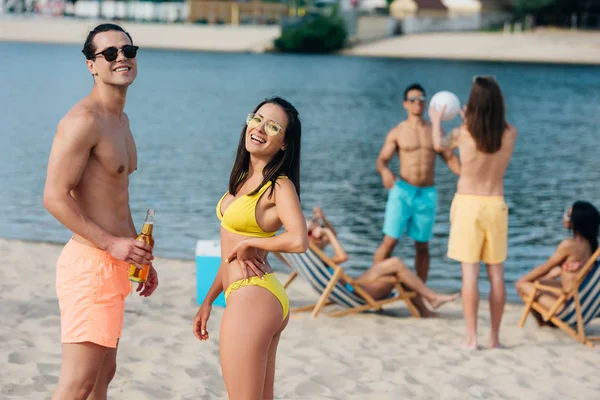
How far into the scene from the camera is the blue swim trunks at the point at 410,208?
8812 mm

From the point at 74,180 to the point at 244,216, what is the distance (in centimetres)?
70

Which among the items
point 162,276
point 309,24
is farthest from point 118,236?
point 309,24

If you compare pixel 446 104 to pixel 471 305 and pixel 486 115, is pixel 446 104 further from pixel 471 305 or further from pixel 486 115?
pixel 471 305

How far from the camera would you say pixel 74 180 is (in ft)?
12.8

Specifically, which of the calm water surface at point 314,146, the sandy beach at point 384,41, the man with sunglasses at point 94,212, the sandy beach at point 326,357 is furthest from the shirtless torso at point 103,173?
the sandy beach at point 384,41

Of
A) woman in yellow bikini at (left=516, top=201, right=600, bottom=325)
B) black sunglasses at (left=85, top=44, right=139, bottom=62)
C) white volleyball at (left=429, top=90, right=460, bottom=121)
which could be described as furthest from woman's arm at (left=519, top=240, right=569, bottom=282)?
black sunglasses at (left=85, top=44, right=139, bottom=62)

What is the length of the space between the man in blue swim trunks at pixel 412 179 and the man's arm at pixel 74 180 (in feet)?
16.4

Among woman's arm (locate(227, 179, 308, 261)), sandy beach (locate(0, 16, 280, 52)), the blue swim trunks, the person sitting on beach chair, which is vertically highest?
woman's arm (locate(227, 179, 308, 261))

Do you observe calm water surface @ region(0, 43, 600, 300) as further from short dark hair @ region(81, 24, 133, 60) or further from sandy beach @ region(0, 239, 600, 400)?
short dark hair @ region(81, 24, 133, 60)

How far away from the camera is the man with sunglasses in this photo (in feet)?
12.8

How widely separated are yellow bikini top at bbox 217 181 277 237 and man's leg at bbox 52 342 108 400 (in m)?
0.75

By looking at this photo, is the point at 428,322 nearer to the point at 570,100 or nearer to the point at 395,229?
the point at 395,229

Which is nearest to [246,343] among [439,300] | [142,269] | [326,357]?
[142,269]

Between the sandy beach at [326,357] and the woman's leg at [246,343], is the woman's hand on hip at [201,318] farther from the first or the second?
the sandy beach at [326,357]
